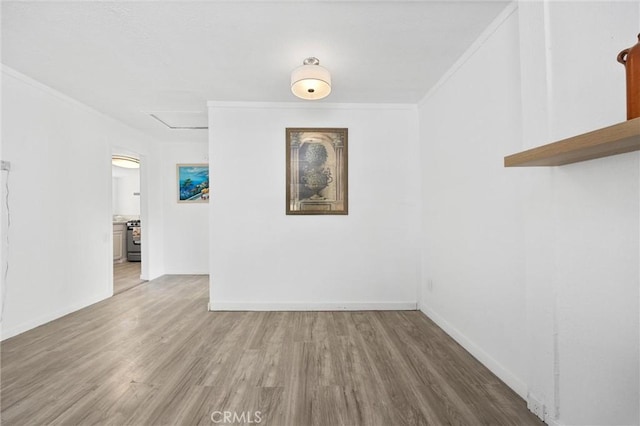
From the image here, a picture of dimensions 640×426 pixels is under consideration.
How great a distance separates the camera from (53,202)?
3.05 meters

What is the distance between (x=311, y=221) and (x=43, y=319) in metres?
3.09

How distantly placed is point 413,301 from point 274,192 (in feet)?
7.35

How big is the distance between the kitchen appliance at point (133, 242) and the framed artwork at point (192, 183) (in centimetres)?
236

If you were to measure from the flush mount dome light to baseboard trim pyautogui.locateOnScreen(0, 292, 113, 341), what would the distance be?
11.6 ft

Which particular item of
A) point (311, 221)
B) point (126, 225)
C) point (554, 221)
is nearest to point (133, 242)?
point (126, 225)

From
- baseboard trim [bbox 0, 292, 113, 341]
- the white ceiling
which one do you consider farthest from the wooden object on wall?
baseboard trim [bbox 0, 292, 113, 341]

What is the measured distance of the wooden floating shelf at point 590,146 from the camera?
0.88 m

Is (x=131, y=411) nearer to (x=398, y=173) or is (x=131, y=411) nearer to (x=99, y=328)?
(x=99, y=328)

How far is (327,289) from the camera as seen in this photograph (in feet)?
11.1

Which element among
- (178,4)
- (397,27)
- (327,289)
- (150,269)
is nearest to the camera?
(178,4)

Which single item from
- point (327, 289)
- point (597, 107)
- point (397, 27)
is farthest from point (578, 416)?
point (397, 27)

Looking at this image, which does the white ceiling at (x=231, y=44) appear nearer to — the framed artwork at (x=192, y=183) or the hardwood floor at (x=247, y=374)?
the framed artwork at (x=192, y=183)

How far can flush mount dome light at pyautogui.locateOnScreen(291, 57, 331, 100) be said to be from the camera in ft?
7.38

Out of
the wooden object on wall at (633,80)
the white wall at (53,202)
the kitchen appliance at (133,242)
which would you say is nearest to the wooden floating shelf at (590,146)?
the wooden object on wall at (633,80)
